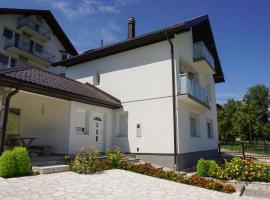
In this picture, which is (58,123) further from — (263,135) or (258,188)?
(263,135)

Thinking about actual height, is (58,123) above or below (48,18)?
below

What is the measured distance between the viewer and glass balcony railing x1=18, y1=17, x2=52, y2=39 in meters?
27.0

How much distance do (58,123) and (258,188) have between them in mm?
9230

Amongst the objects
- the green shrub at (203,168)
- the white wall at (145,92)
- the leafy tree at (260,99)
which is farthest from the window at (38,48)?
the leafy tree at (260,99)

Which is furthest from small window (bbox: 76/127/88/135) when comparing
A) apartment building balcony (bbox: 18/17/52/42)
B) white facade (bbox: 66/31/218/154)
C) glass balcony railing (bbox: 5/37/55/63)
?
apartment building balcony (bbox: 18/17/52/42)

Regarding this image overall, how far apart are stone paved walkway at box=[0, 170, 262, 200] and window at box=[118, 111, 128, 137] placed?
18.5ft

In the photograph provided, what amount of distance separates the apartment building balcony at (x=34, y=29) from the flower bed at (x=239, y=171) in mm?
25031

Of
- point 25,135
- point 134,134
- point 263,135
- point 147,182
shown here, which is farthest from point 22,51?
point 263,135

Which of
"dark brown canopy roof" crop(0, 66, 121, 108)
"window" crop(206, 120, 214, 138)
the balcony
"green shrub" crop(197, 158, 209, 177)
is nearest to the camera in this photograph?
"dark brown canopy roof" crop(0, 66, 121, 108)

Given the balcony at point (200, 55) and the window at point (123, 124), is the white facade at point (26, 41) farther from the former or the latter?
the balcony at point (200, 55)

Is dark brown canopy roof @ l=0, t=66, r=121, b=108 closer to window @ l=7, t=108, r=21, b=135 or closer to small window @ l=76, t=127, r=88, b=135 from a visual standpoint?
small window @ l=76, t=127, r=88, b=135

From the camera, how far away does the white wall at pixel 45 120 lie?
11.8 meters

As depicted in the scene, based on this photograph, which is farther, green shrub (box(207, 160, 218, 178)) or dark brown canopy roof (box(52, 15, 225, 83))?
dark brown canopy roof (box(52, 15, 225, 83))

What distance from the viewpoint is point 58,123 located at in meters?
12.0
